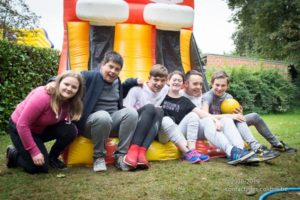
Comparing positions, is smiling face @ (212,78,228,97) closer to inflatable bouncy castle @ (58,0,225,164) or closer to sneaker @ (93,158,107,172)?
inflatable bouncy castle @ (58,0,225,164)

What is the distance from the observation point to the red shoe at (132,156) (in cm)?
271

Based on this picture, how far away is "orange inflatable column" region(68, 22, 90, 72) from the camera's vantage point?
15.9ft

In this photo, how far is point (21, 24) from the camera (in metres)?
8.19

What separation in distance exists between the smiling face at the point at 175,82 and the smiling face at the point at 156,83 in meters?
0.12

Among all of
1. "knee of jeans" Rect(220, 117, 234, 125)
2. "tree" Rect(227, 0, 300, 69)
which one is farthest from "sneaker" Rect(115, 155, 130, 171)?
"tree" Rect(227, 0, 300, 69)

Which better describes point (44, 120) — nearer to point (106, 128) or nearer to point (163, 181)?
point (106, 128)

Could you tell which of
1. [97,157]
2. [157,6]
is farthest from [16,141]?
[157,6]

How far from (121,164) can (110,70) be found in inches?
31.9

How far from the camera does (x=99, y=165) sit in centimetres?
276

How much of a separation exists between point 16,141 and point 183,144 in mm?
1447

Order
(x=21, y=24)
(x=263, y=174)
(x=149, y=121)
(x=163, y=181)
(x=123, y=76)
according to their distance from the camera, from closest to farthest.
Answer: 1. (x=163, y=181)
2. (x=263, y=174)
3. (x=149, y=121)
4. (x=123, y=76)
5. (x=21, y=24)

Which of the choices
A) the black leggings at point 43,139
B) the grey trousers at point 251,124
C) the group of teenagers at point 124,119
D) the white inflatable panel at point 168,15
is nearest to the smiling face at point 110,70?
the group of teenagers at point 124,119

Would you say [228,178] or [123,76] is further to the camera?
[123,76]

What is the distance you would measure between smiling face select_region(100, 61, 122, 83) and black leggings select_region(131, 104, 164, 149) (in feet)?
1.26
